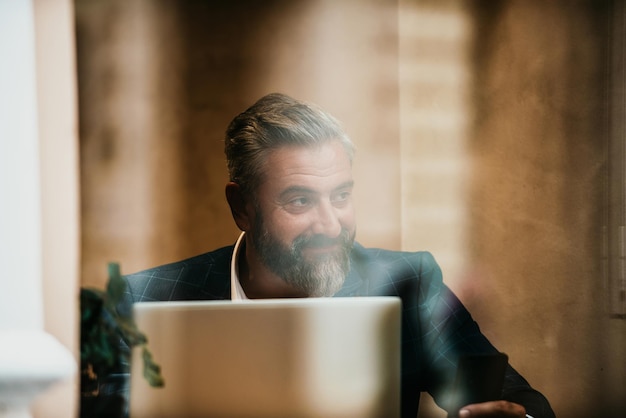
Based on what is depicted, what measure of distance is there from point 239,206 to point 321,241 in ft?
0.90

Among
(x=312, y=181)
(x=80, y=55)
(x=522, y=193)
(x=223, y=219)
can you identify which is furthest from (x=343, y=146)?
(x=80, y=55)

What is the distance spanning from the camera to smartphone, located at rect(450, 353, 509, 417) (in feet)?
6.79

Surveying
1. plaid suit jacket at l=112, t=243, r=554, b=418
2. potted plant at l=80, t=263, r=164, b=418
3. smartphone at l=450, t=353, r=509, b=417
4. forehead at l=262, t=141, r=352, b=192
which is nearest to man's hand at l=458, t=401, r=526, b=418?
smartphone at l=450, t=353, r=509, b=417

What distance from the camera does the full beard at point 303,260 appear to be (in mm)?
2193

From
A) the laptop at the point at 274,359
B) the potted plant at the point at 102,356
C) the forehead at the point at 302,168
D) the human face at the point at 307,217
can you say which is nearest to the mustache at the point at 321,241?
the human face at the point at 307,217

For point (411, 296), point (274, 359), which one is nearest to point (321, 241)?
point (411, 296)

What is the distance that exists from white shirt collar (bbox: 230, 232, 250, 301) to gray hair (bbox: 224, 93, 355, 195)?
0.17 m

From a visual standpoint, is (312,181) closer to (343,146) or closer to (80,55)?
(343,146)

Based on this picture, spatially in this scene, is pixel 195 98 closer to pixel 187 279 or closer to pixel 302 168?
pixel 302 168

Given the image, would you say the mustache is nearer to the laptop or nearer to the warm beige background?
the warm beige background

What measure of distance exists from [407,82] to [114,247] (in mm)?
1052

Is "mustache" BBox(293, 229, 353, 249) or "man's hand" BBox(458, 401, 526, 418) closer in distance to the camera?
"man's hand" BBox(458, 401, 526, 418)

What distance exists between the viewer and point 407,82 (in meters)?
2.28

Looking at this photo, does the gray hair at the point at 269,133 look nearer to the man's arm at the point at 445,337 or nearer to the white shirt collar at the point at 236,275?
the white shirt collar at the point at 236,275
